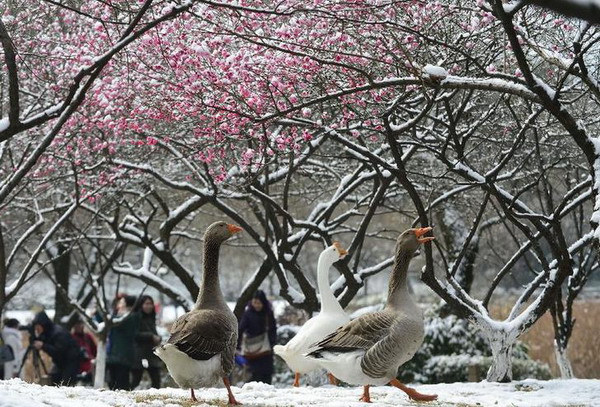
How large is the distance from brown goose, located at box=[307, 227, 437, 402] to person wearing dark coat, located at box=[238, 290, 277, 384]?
551 cm

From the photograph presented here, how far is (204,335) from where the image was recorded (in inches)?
270

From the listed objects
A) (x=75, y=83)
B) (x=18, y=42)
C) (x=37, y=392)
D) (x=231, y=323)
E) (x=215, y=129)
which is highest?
(x=18, y=42)

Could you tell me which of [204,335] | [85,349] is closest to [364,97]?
[204,335]

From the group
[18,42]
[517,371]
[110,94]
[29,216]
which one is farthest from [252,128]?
[29,216]

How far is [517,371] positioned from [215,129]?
25.8ft

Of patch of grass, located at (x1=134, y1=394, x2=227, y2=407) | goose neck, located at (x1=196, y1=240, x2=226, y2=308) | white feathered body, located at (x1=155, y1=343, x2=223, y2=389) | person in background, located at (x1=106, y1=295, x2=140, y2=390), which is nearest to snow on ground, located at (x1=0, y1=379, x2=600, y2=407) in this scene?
patch of grass, located at (x1=134, y1=394, x2=227, y2=407)

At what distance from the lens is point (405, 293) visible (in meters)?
7.87

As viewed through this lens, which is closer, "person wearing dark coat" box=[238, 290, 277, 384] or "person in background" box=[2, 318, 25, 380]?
"person wearing dark coat" box=[238, 290, 277, 384]

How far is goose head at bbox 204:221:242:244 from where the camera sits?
308 inches

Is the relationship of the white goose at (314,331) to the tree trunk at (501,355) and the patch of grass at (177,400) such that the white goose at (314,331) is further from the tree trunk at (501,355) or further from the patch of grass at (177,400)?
the tree trunk at (501,355)

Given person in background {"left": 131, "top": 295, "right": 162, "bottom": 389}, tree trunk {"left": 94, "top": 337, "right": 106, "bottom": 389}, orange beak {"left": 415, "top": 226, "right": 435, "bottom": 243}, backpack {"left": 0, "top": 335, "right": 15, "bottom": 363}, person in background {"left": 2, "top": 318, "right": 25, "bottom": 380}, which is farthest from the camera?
person in background {"left": 2, "top": 318, "right": 25, "bottom": 380}

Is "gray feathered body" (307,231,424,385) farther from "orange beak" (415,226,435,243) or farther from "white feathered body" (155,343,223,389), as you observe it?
"white feathered body" (155,343,223,389)

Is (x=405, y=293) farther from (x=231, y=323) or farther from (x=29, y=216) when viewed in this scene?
(x=29, y=216)

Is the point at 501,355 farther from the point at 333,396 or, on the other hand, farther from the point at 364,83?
the point at 364,83
